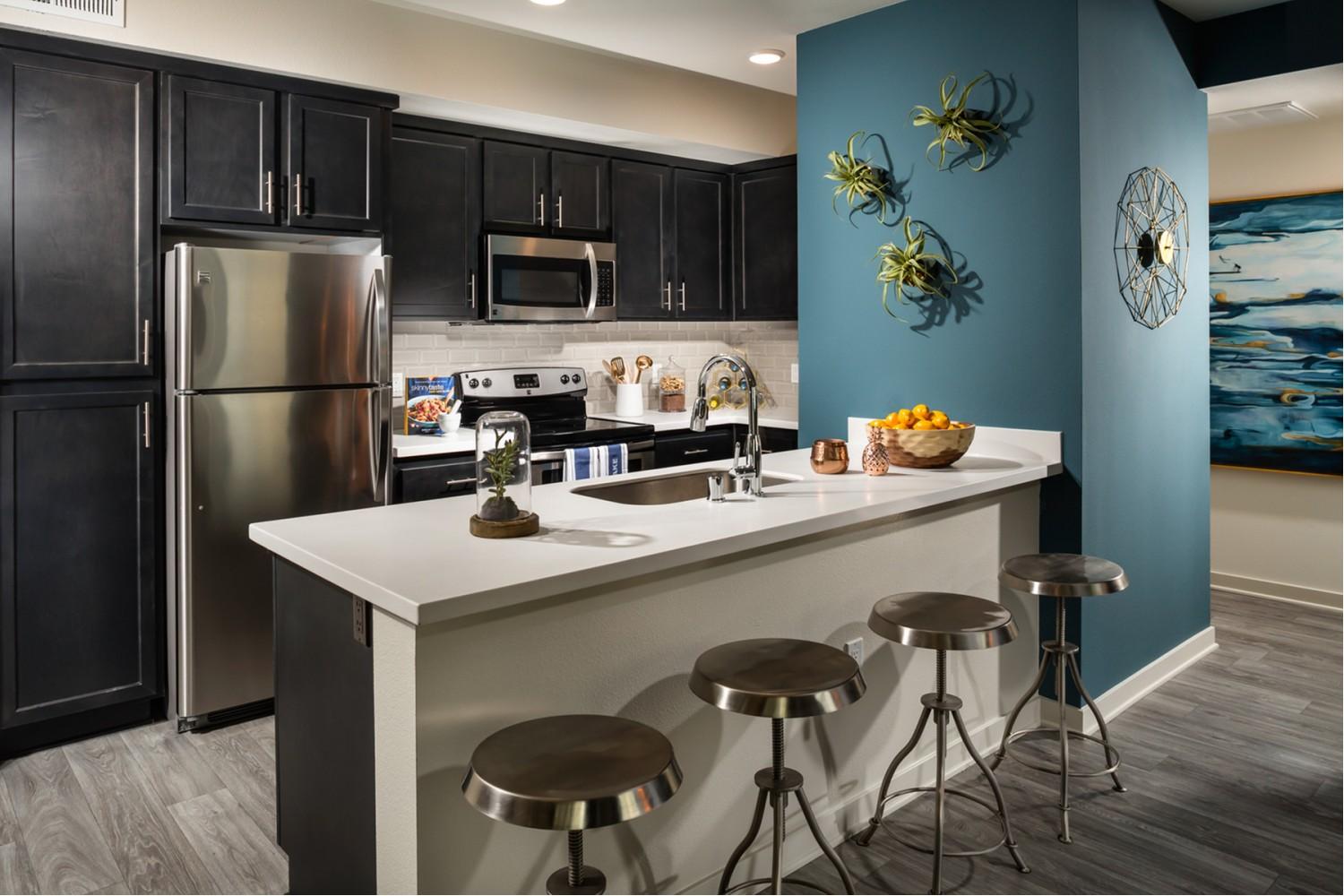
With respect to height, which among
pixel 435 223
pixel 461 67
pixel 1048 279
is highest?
pixel 461 67

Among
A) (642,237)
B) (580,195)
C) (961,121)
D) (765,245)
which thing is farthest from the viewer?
(765,245)

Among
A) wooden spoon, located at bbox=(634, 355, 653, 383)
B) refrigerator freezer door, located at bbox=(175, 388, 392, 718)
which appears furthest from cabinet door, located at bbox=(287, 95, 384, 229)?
wooden spoon, located at bbox=(634, 355, 653, 383)

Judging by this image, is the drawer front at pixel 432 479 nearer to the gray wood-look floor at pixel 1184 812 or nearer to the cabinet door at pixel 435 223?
the cabinet door at pixel 435 223

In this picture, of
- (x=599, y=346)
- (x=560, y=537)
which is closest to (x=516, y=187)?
(x=599, y=346)

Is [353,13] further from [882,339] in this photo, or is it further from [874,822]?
[874,822]

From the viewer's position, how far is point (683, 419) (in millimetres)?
5242

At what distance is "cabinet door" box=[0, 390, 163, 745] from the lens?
10.4 feet

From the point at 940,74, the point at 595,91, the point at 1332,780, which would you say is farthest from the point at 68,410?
the point at 1332,780

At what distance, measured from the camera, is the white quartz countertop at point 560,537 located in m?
1.74

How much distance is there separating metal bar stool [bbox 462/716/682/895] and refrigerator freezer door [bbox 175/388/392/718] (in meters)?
2.19

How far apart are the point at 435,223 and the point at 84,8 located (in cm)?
150

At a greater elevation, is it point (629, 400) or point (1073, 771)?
point (629, 400)

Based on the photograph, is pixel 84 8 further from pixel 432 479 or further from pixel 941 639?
pixel 941 639

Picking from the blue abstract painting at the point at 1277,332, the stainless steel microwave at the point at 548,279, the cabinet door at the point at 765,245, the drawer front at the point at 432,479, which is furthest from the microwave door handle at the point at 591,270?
the blue abstract painting at the point at 1277,332
